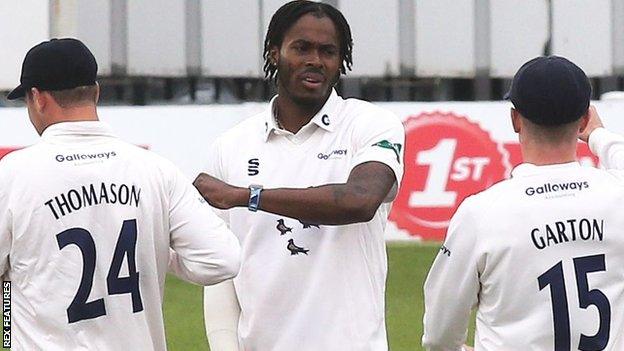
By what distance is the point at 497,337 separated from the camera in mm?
4473

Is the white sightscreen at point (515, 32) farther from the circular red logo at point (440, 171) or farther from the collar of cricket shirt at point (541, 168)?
the collar of cricket shirt at point (541, 168)

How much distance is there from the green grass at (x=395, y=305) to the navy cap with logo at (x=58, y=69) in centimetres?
539

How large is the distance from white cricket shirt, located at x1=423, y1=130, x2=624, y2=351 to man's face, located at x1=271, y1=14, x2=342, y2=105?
0.95 meters

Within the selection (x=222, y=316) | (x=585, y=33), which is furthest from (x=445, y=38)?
(x=222, y=316)

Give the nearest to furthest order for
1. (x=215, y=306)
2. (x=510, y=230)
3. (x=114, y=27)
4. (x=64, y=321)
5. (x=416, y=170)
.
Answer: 1. (x=510, y=230)
2. (x=64, y=321)
3. (x=215, y=306)
4. (x=416, y=170)
5. (x=114, y=27)

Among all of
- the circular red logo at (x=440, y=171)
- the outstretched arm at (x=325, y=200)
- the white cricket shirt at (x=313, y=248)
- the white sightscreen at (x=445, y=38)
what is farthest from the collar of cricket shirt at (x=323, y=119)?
the white sightscreen at (x=445, y=38)

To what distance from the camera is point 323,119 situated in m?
5.27

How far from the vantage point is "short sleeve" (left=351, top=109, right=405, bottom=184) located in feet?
16.9

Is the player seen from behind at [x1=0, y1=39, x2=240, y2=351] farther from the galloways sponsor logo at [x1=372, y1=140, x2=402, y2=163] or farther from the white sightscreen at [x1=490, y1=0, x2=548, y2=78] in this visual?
the white sightscreen at [x1=490, y1=0, x2=548, y2=78]

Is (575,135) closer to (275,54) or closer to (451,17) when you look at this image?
(275,54)

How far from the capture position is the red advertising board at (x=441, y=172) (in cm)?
1455

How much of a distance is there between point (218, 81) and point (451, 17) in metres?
2.79

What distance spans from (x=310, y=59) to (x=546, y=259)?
1212mm

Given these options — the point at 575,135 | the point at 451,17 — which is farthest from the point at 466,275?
the point at 451,17
